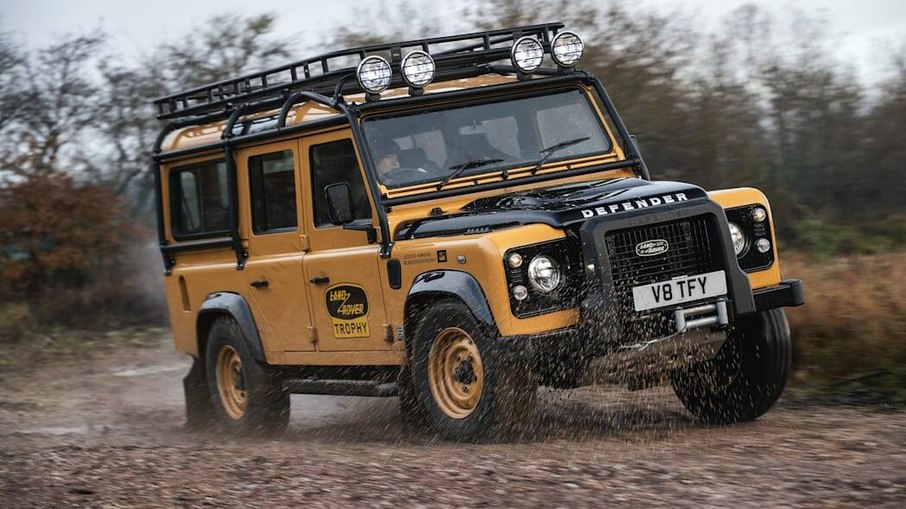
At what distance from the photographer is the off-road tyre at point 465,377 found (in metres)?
6.71

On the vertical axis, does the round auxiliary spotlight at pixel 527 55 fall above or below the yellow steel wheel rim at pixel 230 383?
above

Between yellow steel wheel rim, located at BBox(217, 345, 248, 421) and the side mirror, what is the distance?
2267mm

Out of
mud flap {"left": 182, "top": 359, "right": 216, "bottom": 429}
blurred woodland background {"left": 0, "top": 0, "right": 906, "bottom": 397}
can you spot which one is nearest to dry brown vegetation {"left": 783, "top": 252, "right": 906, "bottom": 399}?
blurred woodland background {"left": 0, "top": 0, "right": 906, "bottom": 397}

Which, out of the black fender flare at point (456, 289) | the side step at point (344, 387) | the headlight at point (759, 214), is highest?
the headlight at point (759, 214)

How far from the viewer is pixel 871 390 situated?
8.02m

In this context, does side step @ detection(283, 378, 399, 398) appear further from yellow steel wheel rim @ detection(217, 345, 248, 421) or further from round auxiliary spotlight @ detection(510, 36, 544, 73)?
round auxiliary spotlight @ detection(510, 36, 544, 73)

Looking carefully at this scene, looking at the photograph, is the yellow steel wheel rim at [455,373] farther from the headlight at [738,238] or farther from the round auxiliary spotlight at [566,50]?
the round auxiliary spotlight at [566,50]

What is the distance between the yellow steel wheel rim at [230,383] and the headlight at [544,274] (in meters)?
3.52

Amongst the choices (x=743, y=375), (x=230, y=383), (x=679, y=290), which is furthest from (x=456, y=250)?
(x=230, y=383)

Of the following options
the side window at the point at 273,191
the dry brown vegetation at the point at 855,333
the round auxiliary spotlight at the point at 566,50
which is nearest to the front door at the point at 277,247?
the side window at the point at 273,191

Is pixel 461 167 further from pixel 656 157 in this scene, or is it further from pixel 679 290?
pixel 656 157

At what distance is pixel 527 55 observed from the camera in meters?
8.03

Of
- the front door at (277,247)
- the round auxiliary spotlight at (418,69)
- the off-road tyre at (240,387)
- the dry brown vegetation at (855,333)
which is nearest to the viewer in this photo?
the round auxiliary spotlight at (418,69)

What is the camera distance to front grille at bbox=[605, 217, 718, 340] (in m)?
6.59
